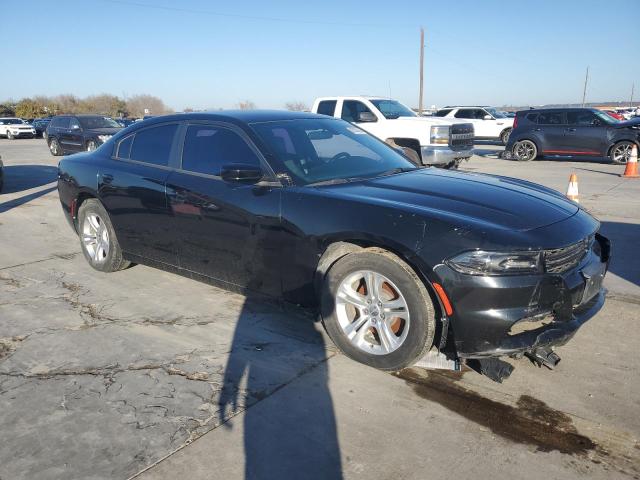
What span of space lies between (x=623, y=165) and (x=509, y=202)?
46.9 feet

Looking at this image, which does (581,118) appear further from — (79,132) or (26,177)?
(79,132)

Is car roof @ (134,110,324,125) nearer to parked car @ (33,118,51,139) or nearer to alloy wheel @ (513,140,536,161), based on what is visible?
alloy wheel @ (513,140,536,161)

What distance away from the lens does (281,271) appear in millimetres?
Answer: 3682

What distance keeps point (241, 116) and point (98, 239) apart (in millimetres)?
2222

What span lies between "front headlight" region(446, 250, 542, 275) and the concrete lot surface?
0.75 meters

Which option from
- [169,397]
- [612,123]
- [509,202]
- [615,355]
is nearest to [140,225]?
[169,397]

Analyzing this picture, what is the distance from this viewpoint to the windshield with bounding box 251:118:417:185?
3.87 meters

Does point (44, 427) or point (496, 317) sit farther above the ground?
point (496, 317)

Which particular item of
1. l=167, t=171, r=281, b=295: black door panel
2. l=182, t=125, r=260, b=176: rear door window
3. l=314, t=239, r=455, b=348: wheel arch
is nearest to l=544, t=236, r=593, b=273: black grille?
l=314, t=239, r=455, b=348: wheel arch

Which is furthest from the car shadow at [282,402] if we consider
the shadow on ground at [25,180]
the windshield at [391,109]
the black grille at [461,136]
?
the windshield at [391,109]

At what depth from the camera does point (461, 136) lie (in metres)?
12.1

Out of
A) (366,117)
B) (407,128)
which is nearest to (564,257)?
(366,117)

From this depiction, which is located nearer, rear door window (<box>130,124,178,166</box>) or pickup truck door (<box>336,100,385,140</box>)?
rear door window (<box>130,124,178,166</box>)

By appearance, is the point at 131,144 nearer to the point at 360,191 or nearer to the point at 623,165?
the point at 360,191
